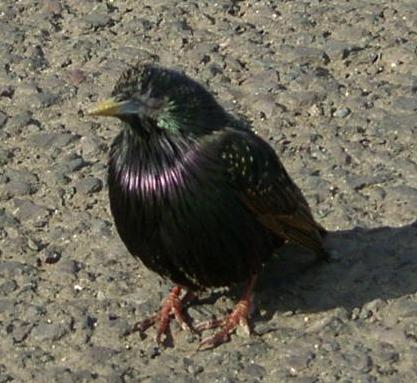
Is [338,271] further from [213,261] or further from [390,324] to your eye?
[213,261]

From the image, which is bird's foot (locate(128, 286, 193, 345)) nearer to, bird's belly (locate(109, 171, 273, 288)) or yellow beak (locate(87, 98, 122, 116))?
bird's belly (locate(109, 171, 273, 288))

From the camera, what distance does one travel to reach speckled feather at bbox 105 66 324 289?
19.8 feet

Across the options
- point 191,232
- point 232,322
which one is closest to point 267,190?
point 191,232

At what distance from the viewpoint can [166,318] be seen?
6.46 metres

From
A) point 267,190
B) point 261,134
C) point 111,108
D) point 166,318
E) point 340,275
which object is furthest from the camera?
point 261,134

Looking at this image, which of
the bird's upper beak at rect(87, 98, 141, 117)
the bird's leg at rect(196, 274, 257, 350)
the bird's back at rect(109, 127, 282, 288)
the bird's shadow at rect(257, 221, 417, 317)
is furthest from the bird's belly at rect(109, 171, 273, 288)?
the bird's shadow at rect(257, 221, 417, 317)

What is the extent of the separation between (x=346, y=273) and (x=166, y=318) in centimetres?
88

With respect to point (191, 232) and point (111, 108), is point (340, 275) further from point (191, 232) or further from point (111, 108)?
point (111, 108)

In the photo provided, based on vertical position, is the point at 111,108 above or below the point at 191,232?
above

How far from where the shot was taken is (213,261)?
20.2ft

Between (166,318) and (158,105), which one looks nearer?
(158,105)

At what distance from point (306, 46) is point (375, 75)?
49 cm

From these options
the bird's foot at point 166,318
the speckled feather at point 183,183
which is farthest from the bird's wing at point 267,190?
the bird's foot at point 166,318

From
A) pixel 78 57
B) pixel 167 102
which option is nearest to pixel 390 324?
pixel 167 102
